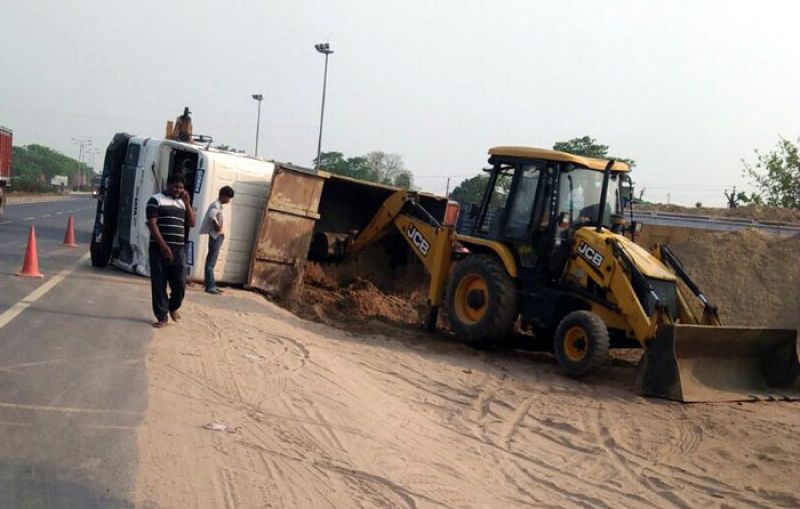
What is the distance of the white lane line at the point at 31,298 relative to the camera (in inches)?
335

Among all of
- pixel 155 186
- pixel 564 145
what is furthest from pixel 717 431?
pixel 564 145

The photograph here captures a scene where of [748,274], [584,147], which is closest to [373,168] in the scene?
[584,147]

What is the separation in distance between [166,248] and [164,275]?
329mm

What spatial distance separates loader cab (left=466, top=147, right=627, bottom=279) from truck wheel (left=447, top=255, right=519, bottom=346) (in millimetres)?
388

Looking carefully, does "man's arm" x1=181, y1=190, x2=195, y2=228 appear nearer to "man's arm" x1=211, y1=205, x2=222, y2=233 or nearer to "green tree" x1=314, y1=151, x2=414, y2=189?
"man's arm" x1=211, y1=205, x2=222, y2=233

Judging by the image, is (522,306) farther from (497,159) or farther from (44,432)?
(44,432)

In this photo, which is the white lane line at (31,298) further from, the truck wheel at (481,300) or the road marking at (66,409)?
the truck wheel at (481,300)

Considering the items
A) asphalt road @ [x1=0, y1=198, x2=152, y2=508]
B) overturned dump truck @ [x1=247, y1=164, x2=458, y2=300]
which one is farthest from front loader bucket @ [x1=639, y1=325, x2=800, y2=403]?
overturned dump truck @ [x1=247, y1=164, x2=458, y2=300]

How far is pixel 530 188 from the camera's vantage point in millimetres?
11211

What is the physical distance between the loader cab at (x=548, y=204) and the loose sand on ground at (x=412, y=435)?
1.71 m

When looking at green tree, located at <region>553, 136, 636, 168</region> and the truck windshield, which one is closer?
the truck windshield

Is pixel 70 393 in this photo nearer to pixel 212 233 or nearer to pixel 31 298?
pixel 31 298

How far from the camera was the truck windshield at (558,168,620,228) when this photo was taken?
10867mm

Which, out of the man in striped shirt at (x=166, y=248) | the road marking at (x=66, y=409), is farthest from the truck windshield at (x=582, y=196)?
the road marking at (x=66, y=409)
